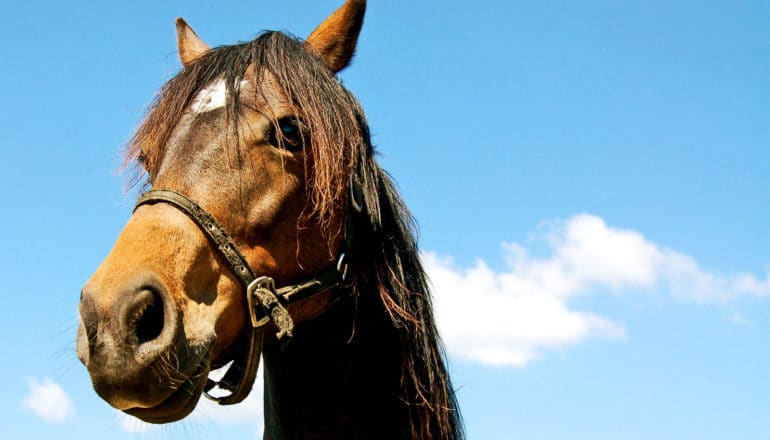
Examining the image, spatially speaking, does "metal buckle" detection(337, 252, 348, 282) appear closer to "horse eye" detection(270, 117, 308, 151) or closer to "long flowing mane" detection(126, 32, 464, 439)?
"long flowing mane" detection(126, 32, 464, 439)

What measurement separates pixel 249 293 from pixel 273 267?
212 mm

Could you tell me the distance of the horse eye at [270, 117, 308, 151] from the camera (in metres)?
3.38

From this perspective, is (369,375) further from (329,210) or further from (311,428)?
(329,210)

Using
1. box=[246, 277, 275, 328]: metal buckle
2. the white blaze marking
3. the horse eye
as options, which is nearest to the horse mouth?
box=[246, 277, 275, 328]: metal buckle

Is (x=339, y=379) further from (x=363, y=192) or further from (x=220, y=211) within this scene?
(x=220, y=211)

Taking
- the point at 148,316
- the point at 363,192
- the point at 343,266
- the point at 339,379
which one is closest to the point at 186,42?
the point at 363,192

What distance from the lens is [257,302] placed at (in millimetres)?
3096

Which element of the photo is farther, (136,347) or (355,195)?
(355,195)

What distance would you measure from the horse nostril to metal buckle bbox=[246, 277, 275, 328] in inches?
16.6

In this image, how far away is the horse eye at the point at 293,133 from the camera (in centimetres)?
338

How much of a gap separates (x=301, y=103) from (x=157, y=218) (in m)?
0.95

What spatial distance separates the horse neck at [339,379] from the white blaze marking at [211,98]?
3.74 ft

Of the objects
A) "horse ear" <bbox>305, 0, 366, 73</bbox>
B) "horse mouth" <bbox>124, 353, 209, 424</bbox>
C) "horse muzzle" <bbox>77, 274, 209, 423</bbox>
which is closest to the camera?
"horse muzzle" <bbox>77, 274, 209, 423</bbox>

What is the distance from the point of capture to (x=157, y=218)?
288 centimetres
